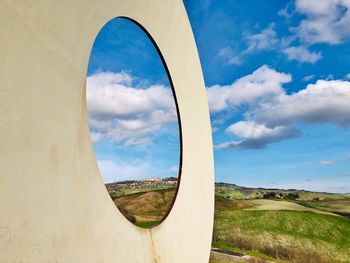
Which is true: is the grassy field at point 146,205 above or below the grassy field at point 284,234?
above

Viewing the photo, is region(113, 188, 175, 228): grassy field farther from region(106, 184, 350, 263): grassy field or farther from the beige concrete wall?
region(106, 184, 350, 263): grassy field

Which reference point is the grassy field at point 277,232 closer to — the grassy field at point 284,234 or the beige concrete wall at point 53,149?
the grassy field at point 284,234

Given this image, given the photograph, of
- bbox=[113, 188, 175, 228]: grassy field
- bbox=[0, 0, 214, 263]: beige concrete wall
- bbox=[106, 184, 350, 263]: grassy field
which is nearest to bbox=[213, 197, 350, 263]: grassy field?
bbox=[106, 184, 350, 263]: grassy field

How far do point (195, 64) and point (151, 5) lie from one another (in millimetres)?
1831

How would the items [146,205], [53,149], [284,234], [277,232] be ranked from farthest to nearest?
[277,232] < [284,234] < [146,205] < [53,149]

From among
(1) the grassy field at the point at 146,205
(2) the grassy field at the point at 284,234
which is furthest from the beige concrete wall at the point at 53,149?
(2) the grassy field at the point at 284,234

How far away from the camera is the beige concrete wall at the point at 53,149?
2238mm

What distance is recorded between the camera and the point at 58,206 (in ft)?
8.46

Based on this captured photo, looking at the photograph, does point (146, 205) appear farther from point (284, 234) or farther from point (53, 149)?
point (284, 234)

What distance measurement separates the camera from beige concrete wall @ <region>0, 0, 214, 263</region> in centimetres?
224

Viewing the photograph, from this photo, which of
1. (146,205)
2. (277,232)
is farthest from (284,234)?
(146,205)

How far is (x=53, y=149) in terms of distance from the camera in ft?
8.43

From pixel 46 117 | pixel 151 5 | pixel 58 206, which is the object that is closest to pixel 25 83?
pixel 46 117

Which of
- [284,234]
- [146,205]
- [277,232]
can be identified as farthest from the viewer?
[277,232]
